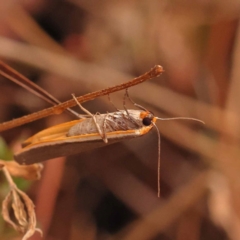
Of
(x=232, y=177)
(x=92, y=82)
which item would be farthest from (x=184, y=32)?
(x=232, y=177)

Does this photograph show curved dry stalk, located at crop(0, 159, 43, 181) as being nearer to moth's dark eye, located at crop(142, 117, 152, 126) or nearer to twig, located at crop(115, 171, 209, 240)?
moth's dark eye, located at crop(142, 117, 152, 126)

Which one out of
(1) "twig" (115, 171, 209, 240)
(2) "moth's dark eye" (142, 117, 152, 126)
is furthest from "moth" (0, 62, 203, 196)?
(1) "twig" (115, 171, 209, 240)

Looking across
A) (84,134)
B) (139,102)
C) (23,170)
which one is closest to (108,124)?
(84,134)

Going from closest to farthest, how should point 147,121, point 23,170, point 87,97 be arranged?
point 87,97 < point 147,121 < point 23,170

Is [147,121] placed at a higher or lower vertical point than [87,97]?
lower

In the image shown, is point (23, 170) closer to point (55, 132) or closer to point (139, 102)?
point (55, 132)

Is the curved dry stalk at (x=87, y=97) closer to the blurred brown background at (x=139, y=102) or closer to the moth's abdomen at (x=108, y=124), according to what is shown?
the moth's abdomen at (x=108, y=124)

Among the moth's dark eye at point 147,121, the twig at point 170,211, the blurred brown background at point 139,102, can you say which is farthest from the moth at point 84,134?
the twig at point 170,211

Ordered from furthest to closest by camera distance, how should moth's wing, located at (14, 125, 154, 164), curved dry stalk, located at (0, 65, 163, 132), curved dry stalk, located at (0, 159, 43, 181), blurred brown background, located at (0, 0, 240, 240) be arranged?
1. blurred brown background, located at (0, 0, 240, 240)
2. curved dry stalk, located at (0, 159, 43, 181)
3. moth's wing, located at (14, 125, 154, 164)
4. curved dry stalk, located at (0, 65, 163, 132)
